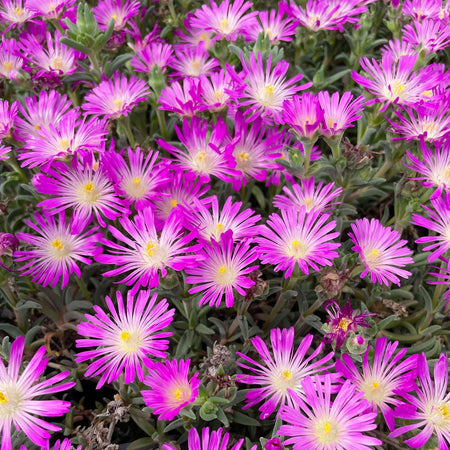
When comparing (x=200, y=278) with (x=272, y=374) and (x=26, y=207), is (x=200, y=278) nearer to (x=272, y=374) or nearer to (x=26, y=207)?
(x=272, y=374)

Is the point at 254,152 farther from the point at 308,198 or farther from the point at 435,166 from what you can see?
the point at 435,166

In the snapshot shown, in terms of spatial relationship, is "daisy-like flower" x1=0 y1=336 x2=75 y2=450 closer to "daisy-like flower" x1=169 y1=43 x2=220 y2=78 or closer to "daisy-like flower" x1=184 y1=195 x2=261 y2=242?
"daisy-like flower" x1=184 y1=195 x2=261 y2=242

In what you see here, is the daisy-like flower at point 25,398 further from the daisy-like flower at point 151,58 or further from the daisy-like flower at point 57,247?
the daisy-like flower at point 151,58

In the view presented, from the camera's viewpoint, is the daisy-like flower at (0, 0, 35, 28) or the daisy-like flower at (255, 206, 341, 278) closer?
the daisy-like flower at (255, 206, 341, 278)

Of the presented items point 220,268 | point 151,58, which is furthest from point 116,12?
point 220,268

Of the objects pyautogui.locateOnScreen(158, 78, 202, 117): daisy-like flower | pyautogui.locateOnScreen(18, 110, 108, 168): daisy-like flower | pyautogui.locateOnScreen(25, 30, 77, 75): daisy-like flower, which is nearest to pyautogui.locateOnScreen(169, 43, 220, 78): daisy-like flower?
pyautogui.locateOnScreen(158, 78, 202, 117): daisy-like flower

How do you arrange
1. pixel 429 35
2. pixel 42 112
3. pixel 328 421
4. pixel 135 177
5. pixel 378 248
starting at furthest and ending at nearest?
pixel 429 35 → pixel 42 112 → pixel 135 177 → pixel 378 248 → pixel 328 421
